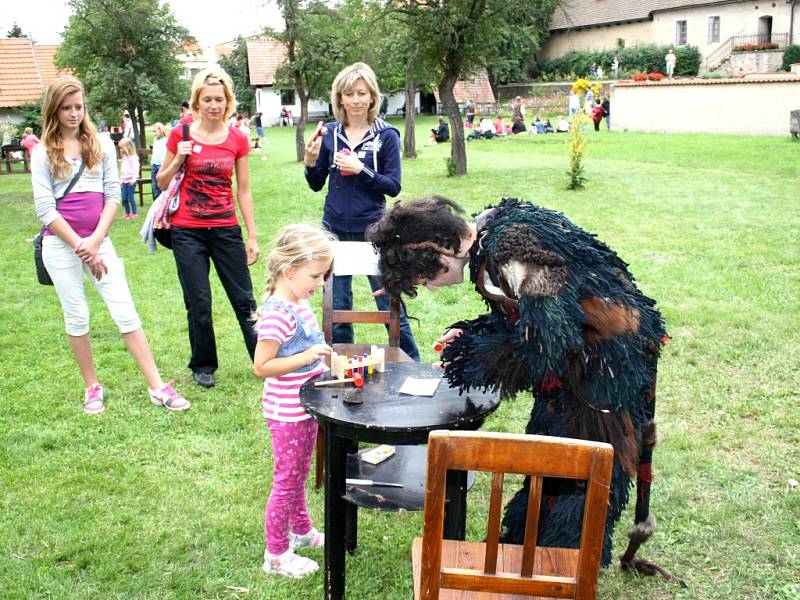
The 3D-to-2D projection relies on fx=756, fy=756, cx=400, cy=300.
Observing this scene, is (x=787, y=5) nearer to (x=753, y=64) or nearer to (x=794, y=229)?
(x=753, y=64)

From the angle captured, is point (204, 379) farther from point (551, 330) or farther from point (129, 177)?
point (129, 177)

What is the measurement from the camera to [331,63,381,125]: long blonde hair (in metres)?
4.20

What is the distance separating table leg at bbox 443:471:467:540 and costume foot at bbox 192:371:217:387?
9.19 feet

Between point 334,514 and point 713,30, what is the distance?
160 ft

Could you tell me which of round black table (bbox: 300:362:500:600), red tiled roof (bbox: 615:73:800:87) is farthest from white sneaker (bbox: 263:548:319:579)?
red tiled roof (bbox: 615:73:800:87)

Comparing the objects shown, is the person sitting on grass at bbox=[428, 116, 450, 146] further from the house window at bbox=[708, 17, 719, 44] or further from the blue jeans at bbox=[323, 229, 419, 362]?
the house window at bbox=[708, 17, 719, 44]

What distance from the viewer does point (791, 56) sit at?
3734 cm

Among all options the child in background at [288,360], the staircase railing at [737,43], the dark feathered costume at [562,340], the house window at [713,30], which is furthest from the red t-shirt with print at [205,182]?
the house window at [713,30]

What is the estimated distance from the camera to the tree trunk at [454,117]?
15.8 m

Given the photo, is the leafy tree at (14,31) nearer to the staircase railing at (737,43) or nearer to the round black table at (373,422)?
the staircase railing at (737,43)

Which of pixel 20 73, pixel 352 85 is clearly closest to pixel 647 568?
pixel 352 85

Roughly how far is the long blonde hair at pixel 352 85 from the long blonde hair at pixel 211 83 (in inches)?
26.3

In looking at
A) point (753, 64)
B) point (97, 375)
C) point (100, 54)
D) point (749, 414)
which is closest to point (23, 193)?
point (100, 54)

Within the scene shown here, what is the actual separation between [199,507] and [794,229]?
8.25 m
